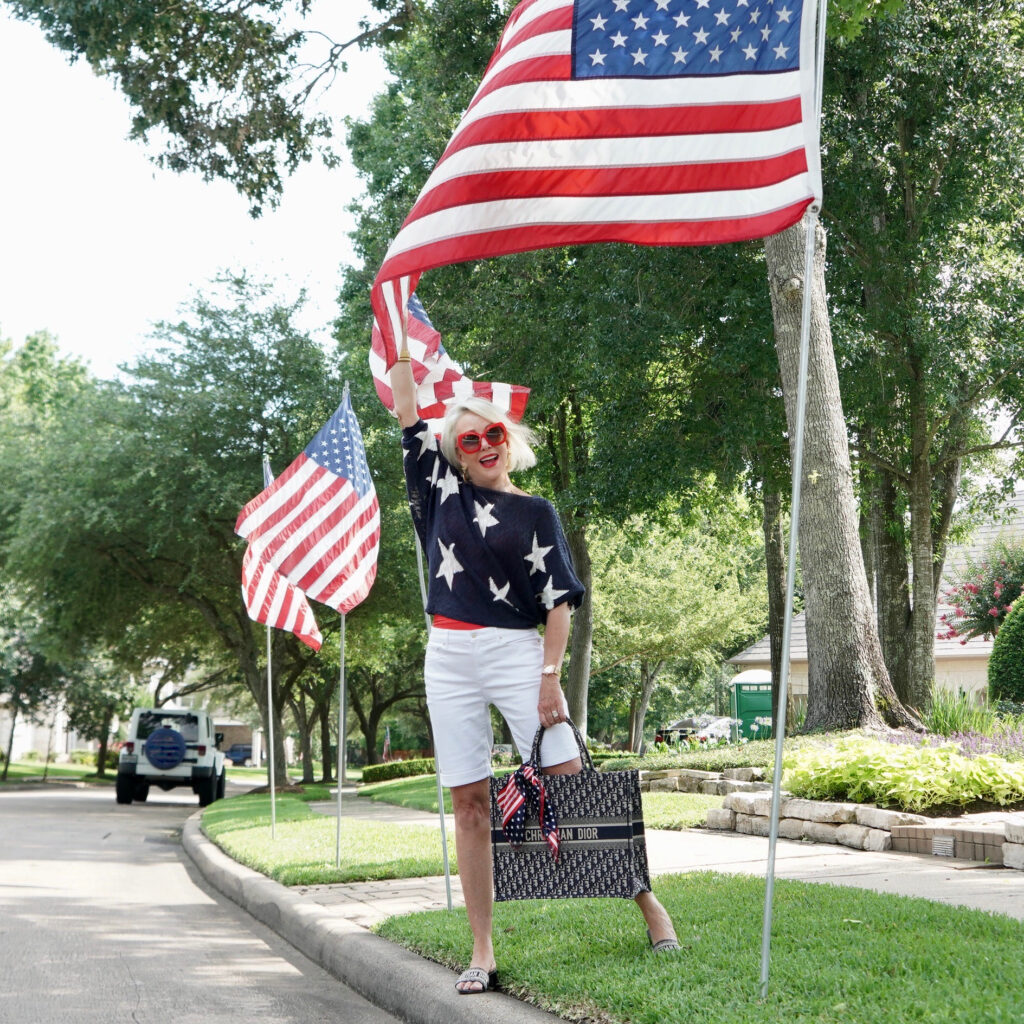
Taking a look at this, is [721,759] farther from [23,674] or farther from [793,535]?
[23,674]

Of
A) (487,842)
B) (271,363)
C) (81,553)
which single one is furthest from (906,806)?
(81,553)

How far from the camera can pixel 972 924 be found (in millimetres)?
4887

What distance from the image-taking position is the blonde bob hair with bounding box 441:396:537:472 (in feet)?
15.4

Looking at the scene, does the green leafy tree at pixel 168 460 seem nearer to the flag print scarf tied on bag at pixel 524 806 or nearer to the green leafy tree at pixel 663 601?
the green leafy tree at pixel 663 601

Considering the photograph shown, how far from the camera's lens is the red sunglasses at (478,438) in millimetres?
4660

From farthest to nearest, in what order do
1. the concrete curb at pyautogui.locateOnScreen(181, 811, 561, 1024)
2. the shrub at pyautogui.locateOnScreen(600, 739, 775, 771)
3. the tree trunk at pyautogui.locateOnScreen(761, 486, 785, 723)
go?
the tree trunk at pyautogui.locateOnScreen(761, 486, 785, 723) → the shrub at pyautogui.locateOnScreen(600, 739, 775, 771) → the concrete curb at pyautogui.locateOnScreen(181, 811, 561, 1024)

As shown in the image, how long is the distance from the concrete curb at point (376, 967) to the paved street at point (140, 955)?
8cm

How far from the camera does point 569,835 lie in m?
4.30

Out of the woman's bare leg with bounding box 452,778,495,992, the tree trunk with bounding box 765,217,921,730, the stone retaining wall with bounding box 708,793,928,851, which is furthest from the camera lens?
the tree trunk with bounding box 765,217,921,730

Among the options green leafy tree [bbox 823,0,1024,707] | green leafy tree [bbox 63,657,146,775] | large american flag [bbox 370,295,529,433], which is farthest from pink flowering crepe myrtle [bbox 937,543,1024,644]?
green leafy tree [bbox 63,657,146,775]

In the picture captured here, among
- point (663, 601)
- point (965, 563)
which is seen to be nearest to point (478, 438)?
point (965, 563)

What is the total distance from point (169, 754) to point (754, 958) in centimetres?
2228

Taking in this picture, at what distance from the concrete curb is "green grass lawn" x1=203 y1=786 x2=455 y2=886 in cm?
38

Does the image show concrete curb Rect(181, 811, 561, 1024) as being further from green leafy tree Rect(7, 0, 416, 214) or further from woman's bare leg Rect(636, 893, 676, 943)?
green leafy tree Rect(7, 0, 416, 214)
